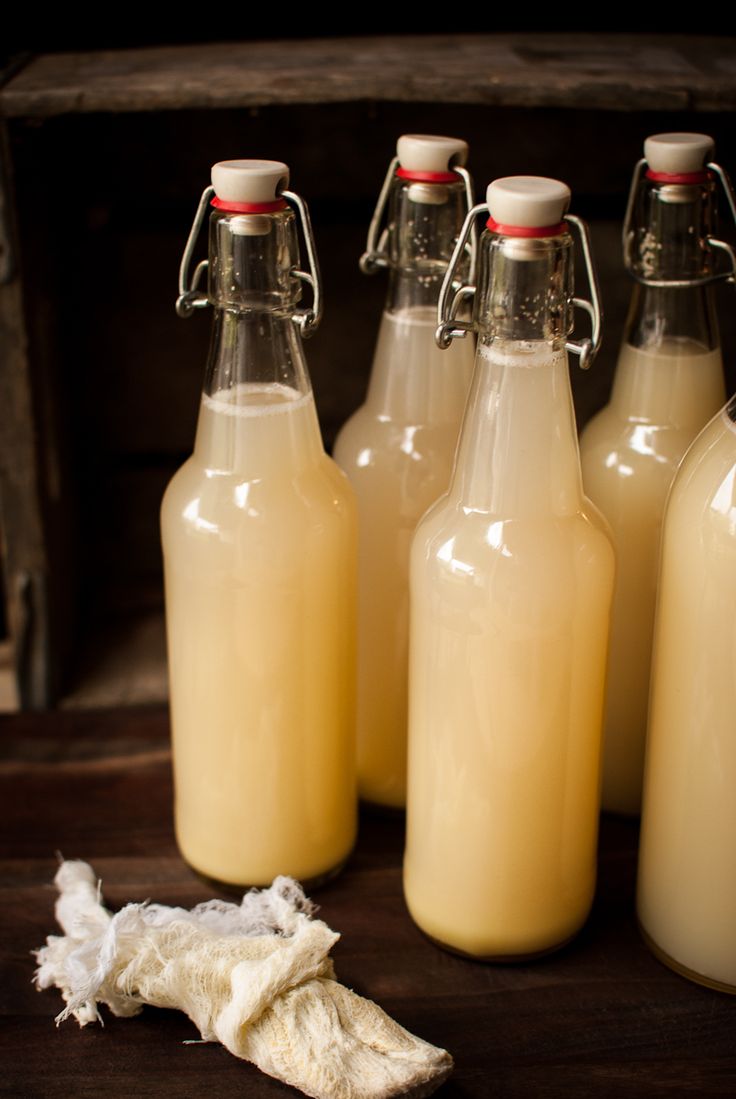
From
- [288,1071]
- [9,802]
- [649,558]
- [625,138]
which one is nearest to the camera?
[288,1071]

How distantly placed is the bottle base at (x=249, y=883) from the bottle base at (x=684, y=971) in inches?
7.4

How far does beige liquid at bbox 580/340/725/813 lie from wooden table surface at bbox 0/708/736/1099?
149 mm

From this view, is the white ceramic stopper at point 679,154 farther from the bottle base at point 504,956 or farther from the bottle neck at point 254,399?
the bottle base at point 504,956

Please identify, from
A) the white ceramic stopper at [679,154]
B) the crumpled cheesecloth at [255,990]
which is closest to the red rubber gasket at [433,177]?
the white ceramic stopper at [679,154]

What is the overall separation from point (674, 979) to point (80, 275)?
0.68m

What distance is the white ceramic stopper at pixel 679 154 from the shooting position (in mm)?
673

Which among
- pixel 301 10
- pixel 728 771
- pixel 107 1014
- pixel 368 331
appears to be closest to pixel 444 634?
pixel 728 771

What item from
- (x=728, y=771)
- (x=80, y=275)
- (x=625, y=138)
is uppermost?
(x=625, y=138)

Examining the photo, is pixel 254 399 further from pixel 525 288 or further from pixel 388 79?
pixel 388 79

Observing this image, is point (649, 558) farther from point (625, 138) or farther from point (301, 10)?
point (301, 10)

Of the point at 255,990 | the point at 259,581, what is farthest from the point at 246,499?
the point at 255,990

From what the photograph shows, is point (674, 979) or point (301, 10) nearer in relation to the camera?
point (674, 979)

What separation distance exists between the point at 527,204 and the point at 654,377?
0.20 meters

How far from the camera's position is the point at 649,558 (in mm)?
748
